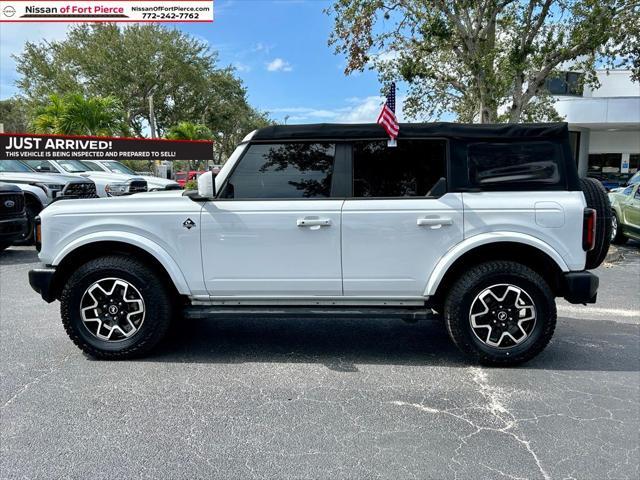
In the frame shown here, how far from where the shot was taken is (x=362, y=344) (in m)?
4.59

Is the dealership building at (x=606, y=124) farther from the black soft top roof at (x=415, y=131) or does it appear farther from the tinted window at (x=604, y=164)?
the black soft top roof at (x=415, y=131)

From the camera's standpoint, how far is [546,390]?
A: 3.61 metres

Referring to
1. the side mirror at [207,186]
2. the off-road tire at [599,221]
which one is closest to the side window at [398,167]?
the side mirror at [207,186]

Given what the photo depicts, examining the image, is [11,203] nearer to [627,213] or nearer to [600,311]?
[600,311]

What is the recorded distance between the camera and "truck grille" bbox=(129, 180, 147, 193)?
13.1m

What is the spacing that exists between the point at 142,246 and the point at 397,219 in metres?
2.06

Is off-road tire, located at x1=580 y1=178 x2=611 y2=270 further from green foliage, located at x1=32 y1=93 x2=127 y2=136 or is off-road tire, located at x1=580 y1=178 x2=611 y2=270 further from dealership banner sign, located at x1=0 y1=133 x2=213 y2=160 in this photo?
green foliage, located at x1=32 y1=93 x2=127 y2=136

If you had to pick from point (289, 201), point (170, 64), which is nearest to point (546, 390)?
point (289, 201)

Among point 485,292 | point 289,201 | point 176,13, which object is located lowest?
point 485,292

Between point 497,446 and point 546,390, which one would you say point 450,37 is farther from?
point 497,446

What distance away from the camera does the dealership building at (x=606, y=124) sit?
26.8m

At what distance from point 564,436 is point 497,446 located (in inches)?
18.0

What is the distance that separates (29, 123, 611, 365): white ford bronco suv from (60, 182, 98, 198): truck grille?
291 inches

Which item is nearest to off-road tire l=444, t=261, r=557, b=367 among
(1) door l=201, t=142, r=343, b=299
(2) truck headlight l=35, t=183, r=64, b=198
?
(1) door l=201, t=142, r=343, b=299
